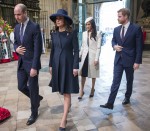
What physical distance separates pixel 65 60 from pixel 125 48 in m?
1.13

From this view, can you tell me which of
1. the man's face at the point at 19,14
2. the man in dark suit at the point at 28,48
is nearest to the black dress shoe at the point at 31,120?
the man in dark suit at the point at 28,48

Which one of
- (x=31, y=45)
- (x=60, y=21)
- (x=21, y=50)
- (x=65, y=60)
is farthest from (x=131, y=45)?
(x=21, y=50)

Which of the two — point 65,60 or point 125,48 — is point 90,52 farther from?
point 65,60

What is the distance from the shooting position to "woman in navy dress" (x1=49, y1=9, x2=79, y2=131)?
2.78 meters

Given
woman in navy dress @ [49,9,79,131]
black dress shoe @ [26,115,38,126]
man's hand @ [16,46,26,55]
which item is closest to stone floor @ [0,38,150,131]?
black dress shoe @ [26,115,38,126]

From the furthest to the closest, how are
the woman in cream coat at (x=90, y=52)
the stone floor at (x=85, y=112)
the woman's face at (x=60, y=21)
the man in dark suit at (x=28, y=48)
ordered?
the woman in cream coat at (x=90, y=52), the stone floor at (x=85, y=112), the man in dark suit at (x=28, y=48), the woman's face at (x=60, y=21)

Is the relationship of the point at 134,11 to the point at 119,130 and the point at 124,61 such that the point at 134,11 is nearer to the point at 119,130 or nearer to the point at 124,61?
the point at 124,61

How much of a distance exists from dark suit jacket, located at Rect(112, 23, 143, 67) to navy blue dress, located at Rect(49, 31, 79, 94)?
0.97 m

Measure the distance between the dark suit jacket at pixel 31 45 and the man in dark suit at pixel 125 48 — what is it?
50.2 inches

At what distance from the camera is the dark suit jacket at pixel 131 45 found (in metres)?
3.34

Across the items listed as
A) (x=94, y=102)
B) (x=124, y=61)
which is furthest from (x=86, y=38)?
(x=94, y=102)

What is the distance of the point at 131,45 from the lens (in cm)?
342

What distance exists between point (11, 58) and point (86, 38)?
18.6 ft

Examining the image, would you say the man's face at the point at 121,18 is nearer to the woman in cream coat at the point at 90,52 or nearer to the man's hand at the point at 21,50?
the woman in cream coat at the point at 90,52
